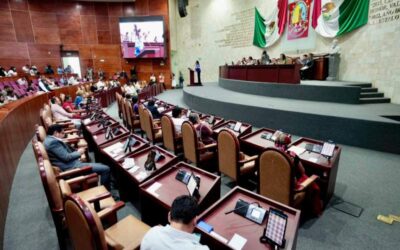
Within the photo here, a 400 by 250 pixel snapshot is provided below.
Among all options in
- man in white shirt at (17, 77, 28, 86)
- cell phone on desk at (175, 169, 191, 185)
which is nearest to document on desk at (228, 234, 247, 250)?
cell phone on desk at (175, 169, 191, 185)

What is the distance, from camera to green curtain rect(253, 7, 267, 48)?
10.2 m

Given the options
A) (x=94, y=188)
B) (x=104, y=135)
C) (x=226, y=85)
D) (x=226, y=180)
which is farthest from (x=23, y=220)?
(x=226, y=85)

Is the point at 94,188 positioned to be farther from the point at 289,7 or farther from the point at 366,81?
the point at 289,7

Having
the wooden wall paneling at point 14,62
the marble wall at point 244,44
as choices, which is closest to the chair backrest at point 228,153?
the marble wall at point 244,44

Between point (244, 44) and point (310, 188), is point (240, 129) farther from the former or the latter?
point (244, 44)

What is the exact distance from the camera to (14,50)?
11.9 metres

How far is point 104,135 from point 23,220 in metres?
1.45

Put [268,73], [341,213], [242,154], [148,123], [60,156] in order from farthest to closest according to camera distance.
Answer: [268,73] < [148,123] < [242,154] < [60,156] < [341,213]

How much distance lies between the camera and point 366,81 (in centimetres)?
658

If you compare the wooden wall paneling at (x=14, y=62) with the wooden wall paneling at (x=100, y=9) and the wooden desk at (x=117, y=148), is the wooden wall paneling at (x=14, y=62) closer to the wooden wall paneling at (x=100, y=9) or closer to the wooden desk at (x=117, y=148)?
the wooden wall paneling at (x=100, y=9)

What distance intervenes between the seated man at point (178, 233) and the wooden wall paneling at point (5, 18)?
1612cm

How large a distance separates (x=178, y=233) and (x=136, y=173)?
1256 millimetres

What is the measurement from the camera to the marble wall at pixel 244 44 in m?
5.88

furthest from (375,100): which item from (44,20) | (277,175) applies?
(44,20)
